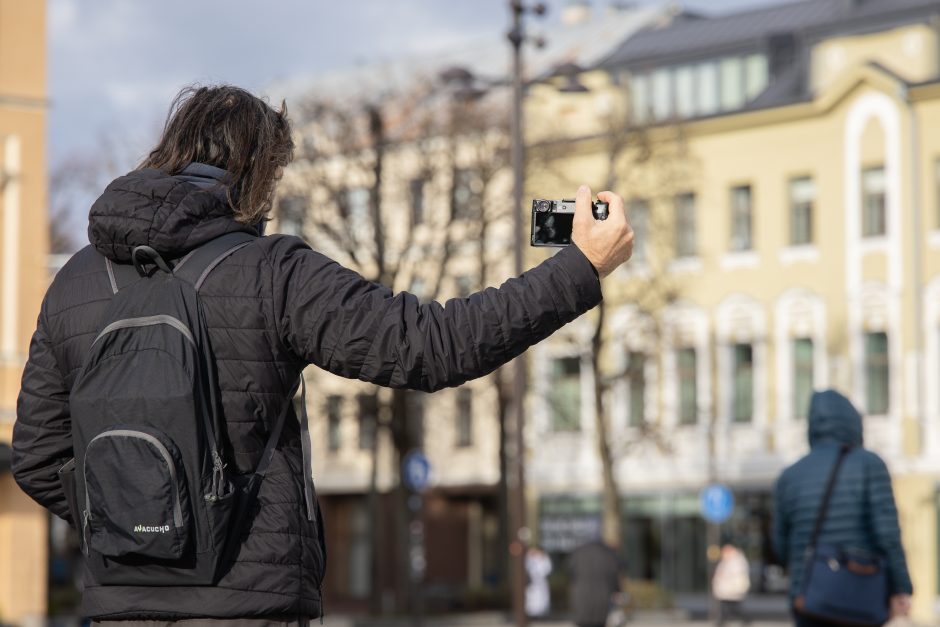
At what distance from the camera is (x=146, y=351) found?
3.93 metres

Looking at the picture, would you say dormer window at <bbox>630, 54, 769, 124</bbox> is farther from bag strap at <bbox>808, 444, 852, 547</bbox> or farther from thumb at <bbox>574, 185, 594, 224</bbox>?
thumb at <bbox>574, 185, 594, 224</bbox>

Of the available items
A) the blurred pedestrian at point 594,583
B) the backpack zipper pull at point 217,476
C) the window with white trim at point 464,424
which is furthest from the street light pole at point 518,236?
the window with white trim at point 464,424

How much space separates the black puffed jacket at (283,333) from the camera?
397cm

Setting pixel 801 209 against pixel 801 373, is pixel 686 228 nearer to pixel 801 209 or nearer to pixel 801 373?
pixel 801 209

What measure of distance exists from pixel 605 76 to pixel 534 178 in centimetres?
1249

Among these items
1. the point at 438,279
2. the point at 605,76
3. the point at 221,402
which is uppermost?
the point at 605,76

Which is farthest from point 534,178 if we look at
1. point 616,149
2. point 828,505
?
point 828,505

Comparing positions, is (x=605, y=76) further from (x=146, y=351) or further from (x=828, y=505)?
(x=146, y=351)

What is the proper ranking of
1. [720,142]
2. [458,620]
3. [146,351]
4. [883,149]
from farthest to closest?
[720,142]
[883,149]
[458,620]
[146,351]

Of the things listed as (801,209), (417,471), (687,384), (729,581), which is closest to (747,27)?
(801,209)

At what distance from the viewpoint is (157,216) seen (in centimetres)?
406

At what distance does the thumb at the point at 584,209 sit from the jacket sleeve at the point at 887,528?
16.0 ft

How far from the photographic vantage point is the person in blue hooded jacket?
8.75 m

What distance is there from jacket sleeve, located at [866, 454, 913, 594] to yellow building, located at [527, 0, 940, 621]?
3629 centimetres
